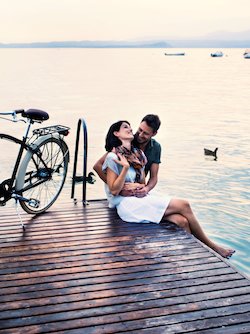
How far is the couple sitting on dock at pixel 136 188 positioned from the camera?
15.8 ft

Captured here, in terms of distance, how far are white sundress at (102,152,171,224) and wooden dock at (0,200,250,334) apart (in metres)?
0.09

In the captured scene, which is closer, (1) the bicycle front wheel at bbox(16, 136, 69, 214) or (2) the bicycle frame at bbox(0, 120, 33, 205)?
(2) the bicycle frame at bbox(0, 120, 33, 205)

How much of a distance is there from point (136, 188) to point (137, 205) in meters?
0.16

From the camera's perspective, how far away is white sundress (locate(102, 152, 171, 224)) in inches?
190

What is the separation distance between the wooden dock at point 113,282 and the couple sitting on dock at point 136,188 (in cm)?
14

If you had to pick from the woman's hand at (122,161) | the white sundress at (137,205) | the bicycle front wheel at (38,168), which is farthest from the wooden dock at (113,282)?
the woman's hand at (122,161)

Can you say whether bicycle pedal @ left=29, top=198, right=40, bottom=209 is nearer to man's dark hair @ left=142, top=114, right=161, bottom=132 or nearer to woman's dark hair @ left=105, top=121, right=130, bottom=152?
woman's dark hair @ left=105, top=121, right=130, bottom=152

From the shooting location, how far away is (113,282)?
3.60 meters

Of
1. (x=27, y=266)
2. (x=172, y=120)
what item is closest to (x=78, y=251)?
(x=27, y=266)

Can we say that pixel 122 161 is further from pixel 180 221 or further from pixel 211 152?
pixel 211 152

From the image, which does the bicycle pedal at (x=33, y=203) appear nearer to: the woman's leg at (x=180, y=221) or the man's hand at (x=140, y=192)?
the man's hand at (x=140, y=192)

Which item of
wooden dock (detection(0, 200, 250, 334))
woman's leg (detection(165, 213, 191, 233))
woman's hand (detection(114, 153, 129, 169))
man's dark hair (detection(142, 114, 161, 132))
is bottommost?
wooden dock (detection(0, 200, 250, 334))

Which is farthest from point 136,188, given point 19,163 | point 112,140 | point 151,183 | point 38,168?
point 19,163

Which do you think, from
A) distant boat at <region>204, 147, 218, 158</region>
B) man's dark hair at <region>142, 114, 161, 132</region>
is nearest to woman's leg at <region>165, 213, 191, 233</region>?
man's dark hair at <region>142, 114, 161, 132</region>
